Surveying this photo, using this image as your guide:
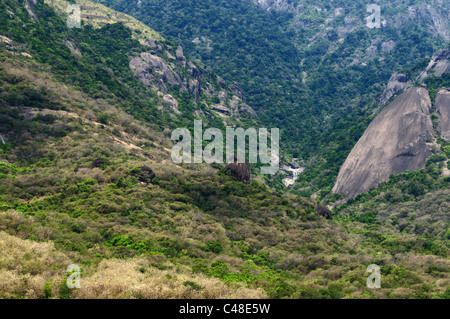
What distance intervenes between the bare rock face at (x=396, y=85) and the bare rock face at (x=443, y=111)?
50.1ft

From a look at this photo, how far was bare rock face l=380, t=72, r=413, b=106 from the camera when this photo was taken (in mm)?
112025

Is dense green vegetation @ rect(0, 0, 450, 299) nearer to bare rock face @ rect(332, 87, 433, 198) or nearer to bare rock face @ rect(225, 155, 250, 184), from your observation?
bare rock face @ rect(225, 155, 250, 184)

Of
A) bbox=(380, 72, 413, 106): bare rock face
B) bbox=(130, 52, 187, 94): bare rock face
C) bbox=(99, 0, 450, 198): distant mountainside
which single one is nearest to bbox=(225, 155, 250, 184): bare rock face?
Result: bbox=(99, 0, 450, 198): distant mountainside

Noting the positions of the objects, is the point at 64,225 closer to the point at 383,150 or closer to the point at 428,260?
the point at 428,260

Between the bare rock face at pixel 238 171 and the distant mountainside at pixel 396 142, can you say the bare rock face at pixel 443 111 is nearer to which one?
the distant mountainside at pixel 396 142

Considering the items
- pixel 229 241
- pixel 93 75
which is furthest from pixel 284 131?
pixel 229 241

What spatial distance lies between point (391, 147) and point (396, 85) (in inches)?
1299

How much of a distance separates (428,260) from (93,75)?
77.6 metres

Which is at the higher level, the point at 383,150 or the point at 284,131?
the point at 284,131

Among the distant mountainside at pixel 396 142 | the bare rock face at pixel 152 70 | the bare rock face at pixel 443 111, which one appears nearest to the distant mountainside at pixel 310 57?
the distant mountainside at pixel 396 142

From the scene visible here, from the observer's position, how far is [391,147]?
289 ft

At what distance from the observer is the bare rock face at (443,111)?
8806cm

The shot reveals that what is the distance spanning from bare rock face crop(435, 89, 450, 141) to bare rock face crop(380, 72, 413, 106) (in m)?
15.3
